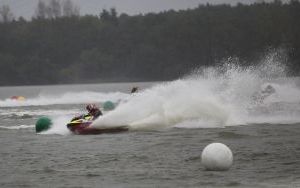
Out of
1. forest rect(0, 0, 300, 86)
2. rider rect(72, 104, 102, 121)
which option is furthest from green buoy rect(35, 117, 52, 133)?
forest rect(0, 0, 300, 86)

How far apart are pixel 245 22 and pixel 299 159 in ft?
481

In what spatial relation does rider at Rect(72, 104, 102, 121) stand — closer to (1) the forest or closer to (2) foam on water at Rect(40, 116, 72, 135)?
(2) foam on water at Rect(40, 116, 72, 135)

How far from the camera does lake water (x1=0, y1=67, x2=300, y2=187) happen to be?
20281 mm

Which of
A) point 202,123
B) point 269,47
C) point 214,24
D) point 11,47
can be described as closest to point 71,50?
point 11,47

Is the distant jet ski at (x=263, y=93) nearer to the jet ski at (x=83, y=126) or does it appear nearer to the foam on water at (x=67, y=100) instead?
the foam on water at (x=67, y=100)

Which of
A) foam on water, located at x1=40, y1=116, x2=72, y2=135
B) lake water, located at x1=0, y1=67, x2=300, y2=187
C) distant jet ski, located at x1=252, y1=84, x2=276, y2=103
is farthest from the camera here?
distant jet ski, located at x1=252, y1=84, x2=276, y2=103

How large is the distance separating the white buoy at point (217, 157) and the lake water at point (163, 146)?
18cm

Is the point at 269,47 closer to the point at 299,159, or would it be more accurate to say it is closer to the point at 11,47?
the point at 11,47

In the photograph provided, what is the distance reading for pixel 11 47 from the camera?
199625 mm

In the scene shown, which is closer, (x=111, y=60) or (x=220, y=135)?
(x=220, y=135)

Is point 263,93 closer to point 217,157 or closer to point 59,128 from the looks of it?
point 59,128

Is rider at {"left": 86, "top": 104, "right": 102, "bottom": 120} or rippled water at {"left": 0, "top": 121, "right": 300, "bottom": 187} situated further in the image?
rider at {"left": 86, "top": 104, "right": 102, "bottom": 120}

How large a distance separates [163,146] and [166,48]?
14908 cm

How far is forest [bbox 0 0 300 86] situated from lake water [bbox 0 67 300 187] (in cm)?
9971
